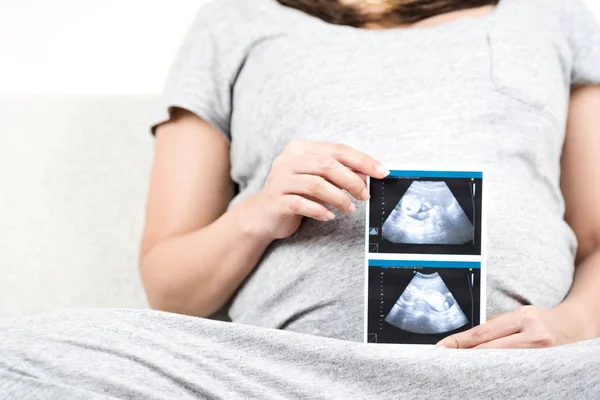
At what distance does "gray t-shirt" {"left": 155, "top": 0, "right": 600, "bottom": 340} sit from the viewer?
42.7 inches

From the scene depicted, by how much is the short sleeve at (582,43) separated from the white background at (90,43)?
0.40m

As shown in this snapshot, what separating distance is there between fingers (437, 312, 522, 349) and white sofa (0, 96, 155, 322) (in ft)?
1.94

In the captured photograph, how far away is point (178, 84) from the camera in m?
1.25

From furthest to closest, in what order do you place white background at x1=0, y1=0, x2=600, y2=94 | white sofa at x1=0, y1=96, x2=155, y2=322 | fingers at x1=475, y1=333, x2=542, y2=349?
white background at x1=0, y1=0, x2=600, y2=94 → white sofa at x1=0, y1=96, x2=155, y2=322 → fingers at x1=475, y1=333, x2=542, y2=349

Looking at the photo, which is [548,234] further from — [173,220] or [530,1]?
[173,220]

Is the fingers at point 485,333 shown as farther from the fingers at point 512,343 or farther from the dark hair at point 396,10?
the dark hair at point 396,10

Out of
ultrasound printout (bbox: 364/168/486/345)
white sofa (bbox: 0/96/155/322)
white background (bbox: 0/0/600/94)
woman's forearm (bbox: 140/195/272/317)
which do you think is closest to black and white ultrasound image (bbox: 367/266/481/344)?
ultrasound printout (bbox: 364/168/486/345)

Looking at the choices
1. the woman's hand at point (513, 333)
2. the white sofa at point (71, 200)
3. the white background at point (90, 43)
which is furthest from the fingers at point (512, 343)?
the white background at point (90, 43)

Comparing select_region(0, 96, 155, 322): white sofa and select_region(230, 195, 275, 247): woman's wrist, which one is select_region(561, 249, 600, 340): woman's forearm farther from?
select_region(0, 96, 155, 322): white sofa

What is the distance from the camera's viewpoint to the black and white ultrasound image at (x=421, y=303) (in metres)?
0.98

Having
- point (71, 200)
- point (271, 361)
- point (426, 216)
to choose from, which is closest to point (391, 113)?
point (426, 216)

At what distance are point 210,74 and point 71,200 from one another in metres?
0.33

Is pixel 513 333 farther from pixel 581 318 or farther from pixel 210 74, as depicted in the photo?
pixel 210 74

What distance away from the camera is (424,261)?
979 millimetres
